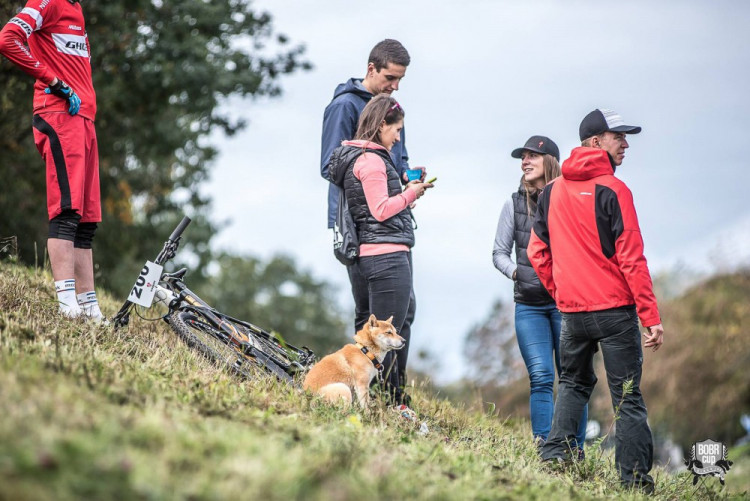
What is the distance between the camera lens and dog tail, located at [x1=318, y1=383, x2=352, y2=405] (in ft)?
17.7

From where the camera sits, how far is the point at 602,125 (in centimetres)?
557

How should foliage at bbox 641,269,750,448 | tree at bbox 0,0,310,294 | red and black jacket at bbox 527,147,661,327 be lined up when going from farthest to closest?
foliage at bbox 641,269,750,448 → tree at bbox 0,0,310,294 → red and black jacket at bbox 527,147,661,327

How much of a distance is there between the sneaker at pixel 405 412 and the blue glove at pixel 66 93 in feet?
10.9

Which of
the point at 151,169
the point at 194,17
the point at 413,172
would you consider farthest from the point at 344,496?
the point at 151,169

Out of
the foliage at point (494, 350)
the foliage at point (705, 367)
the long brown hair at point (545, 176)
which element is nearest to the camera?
the long brown hair at point (545, 176)

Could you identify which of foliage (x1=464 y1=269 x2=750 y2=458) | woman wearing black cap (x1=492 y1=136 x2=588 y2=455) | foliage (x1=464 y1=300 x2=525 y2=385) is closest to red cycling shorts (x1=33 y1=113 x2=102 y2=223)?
woman wearing black cap (x1=492 y1=136 x2=588 y2=455)

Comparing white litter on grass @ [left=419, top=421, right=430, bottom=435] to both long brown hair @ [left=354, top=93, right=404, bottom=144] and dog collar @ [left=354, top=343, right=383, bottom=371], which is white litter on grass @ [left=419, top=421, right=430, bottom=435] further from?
long brown hair @ [left=354, top=93, right=404, bottom=144]

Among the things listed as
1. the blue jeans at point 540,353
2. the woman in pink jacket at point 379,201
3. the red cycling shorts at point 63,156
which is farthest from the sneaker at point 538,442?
the red cycling shorts at point 63,156

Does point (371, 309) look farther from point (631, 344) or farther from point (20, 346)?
point (20, 346)

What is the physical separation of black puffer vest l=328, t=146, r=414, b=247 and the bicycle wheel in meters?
1.35

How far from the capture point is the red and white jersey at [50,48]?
18.3 ft

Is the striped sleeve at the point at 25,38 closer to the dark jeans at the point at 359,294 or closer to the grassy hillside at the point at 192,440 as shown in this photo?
the grassy hillside at the point at 192,440
